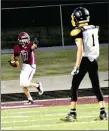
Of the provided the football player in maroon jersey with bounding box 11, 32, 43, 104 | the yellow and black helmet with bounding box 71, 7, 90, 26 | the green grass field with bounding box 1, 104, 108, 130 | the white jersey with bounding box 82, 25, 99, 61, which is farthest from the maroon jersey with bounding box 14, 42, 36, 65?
the white jersey with bounding box 82, 25, 99, 61

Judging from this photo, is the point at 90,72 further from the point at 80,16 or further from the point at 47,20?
the point at 47,20

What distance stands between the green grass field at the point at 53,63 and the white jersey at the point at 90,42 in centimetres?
806

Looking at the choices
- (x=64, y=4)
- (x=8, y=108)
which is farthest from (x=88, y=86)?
(x=64, y=4)

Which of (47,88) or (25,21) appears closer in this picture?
(47,88)

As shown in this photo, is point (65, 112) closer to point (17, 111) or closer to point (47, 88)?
point (17, 111)

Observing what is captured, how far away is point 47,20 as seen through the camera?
25.2 metres

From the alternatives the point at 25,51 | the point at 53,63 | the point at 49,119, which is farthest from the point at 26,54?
the point at 53,63

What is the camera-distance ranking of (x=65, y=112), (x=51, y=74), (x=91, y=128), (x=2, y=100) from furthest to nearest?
(x=51, y=74)
(x=2, y=100)
(x=65, y=112)
(x=91, y=128)

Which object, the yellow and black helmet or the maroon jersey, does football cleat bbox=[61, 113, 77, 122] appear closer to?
the yellow and black helmet

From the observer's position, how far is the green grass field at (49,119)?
721cm

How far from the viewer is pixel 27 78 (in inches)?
405

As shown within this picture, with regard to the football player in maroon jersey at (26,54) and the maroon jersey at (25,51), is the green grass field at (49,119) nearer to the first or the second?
the football player in maroon jersey at (26,54)

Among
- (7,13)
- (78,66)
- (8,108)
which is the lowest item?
(8,108)

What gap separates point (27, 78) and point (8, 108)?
90cm
